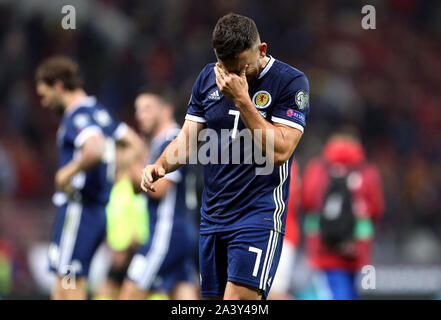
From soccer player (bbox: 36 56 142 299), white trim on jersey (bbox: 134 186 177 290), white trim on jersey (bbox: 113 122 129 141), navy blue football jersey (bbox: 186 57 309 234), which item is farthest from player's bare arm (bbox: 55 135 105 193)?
navy blue football jersey (bbox: 186 57 309 234)

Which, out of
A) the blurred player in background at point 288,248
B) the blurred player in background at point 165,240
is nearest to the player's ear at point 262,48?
the blurred player in background at point 165,240

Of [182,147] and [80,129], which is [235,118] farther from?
[80,129]

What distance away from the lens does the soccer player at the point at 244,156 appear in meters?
4.14

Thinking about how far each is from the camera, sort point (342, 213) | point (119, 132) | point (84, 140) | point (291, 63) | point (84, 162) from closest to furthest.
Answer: point (84, 162) < point (84, 140) < point (119, 132) < point (342, 213) < point (291, 63)

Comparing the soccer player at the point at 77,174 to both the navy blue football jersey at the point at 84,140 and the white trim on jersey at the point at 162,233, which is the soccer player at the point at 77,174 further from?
the white trim on jersey at the point at 162,233

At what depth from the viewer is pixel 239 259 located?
14.1 feet

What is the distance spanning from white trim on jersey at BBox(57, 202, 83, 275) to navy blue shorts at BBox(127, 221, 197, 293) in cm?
58

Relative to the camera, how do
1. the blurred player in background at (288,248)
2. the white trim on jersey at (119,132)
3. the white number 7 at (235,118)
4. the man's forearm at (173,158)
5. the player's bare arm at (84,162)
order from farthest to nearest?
the blurred player in background at (288,248), the white trim on jersey at (119,132), the player's bare arm at (84,162), the man's forearm at (173,158), the white number 7 at (235,118)

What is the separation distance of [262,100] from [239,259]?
37.7 inches

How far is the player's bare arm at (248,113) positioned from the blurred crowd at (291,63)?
7.61 metres

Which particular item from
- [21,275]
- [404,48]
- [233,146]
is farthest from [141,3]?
[233,146]

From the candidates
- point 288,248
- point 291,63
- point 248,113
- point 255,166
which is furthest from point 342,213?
point 291,63

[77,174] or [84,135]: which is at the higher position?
[84,135]

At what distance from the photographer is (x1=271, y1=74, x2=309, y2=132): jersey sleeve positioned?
14.2 ft
